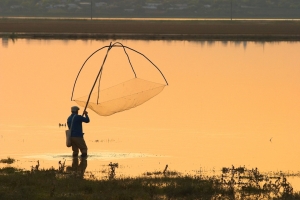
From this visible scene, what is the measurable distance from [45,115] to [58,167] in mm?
10409

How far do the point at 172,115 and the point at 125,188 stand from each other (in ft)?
48.2

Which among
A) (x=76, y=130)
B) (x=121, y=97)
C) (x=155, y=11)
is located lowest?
(x=76, y=130)

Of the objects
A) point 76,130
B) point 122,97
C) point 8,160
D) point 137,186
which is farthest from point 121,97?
point 137,186

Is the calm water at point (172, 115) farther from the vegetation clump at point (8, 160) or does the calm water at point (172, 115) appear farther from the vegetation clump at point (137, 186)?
the vegetation clump at point (137, 186)

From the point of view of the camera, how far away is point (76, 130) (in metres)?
22.9

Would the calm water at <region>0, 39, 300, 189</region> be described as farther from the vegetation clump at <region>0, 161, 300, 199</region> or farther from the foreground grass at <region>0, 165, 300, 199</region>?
the foreground grass at <region>0, 165, 300, 199</region>

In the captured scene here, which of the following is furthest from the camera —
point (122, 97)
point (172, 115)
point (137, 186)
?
point (172, 115)

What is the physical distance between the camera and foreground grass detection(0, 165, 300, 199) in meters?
17.4

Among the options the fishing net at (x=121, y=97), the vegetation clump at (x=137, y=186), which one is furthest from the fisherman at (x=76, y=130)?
the vegetation clump at (x=137, y=186)

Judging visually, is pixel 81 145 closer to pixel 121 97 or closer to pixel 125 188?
pixel 121 97

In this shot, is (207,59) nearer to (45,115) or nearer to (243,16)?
(45,115)

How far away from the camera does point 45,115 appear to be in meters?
32.0

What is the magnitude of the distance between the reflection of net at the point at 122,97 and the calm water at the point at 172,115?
0.99 meters

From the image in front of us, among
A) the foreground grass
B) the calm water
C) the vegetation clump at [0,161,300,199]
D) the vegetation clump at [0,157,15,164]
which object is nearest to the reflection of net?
the calm water
